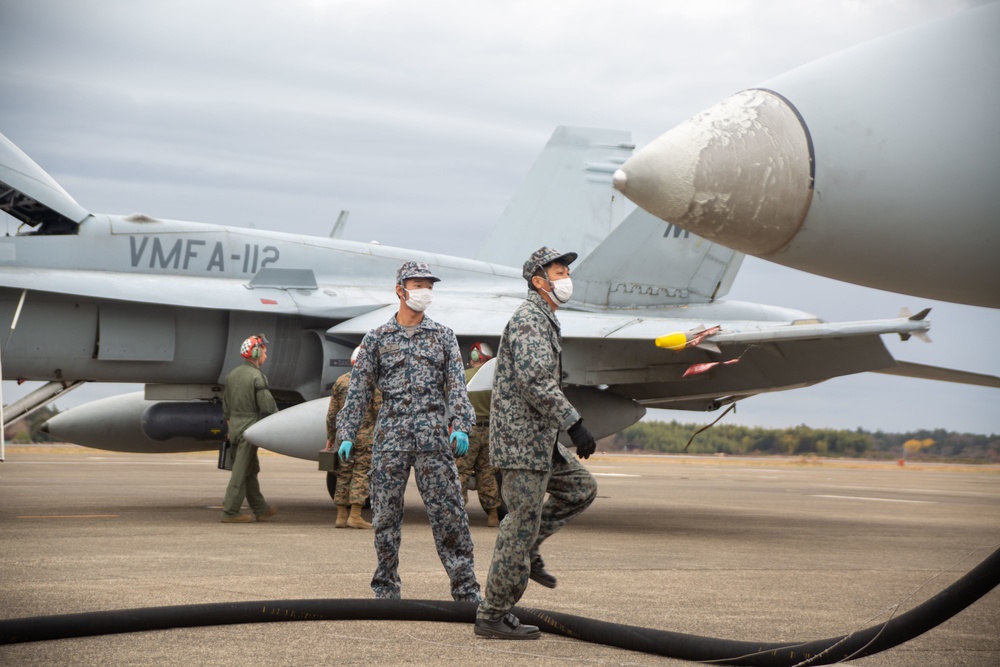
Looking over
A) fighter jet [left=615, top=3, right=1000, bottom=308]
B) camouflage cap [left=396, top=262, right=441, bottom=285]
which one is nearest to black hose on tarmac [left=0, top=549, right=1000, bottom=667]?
fighter jet [left=615, top=3, right=1000, bottom=308]

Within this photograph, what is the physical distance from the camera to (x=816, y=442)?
25.3 m

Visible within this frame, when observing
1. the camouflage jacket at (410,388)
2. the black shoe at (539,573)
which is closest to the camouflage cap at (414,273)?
the camouflage jacket at (410,388)

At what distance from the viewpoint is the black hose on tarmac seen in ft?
10.6

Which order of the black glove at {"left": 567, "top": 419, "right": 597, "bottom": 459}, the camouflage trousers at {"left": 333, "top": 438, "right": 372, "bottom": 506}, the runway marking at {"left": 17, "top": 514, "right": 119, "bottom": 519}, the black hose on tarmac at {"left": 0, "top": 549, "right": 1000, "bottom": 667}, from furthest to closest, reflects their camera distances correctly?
the runway marking at {"left": 17, "top": 514, "right": 119, "bottom": 519} → the camouflage trousers at {"left": 333, "top": 438, "right": 372, "bottom": 506} → the black glove at {"left": 567, "top": 419, "right": 597, "bottom": 459} → the black hose on tarmac at {"left": 0, "top": 549, "right": 1000, "bottom": 667}

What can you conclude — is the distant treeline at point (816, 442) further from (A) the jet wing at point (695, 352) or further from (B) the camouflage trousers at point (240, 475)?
(B) the camouflage trousers at point (240, 475)

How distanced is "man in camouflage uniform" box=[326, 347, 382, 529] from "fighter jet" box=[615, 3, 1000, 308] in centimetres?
674

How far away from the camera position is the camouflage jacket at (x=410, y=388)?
5.41 meters

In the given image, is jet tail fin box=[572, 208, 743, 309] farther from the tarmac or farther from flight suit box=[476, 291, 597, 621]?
flight suit box=[476, 291, 597, 621]

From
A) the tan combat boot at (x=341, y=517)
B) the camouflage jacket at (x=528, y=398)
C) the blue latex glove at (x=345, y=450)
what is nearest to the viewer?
the camouflage jacket at (x=528, y=398)

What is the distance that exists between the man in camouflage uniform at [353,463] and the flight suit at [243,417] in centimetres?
85

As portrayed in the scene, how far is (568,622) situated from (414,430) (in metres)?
1.26

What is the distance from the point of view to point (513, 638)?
185 inches

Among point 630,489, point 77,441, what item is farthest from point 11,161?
point 630,489

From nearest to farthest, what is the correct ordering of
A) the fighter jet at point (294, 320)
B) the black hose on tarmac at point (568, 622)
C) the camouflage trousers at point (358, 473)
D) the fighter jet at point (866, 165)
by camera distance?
1. the fighter jet at point (866, 165)
2. the black hose on tarmac at point (568, 622)
3. the camouflage trousers at point (358, 473)
4. the fighter jet at point (294, 320)
